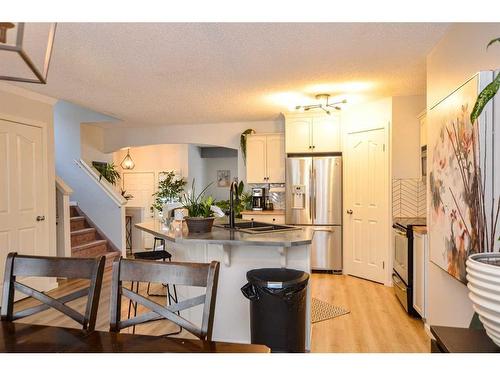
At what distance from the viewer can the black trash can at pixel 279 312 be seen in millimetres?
2217

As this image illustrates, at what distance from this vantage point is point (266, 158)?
5.36 meters

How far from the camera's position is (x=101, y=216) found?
5777mm

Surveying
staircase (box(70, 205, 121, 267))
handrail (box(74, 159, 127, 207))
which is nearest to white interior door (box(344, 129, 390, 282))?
staircase (box(70, 205, 121, 267))

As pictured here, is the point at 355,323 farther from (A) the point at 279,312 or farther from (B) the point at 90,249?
(B) the point at 90,249

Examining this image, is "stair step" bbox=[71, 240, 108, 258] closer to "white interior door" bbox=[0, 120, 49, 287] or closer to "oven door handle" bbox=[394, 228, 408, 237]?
"white interior door" bbox=[0, 120, 49, 287]

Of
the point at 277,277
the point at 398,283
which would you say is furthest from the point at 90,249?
the point at 398,283

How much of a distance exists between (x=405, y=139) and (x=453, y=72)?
6.14ft

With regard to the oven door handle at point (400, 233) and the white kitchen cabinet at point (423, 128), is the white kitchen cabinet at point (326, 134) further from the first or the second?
the oven door handle at point (400, 233)

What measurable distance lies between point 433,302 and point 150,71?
3.24 metres

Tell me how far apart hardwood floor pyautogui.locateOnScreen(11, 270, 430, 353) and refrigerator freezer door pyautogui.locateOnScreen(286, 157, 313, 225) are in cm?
104

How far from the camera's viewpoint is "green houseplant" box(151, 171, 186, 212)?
7801 millimetres

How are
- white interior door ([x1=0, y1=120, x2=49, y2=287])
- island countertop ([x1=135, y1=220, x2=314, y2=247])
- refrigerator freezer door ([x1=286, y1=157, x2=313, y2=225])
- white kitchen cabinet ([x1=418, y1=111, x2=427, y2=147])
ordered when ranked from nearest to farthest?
island countertop ([x1=135, y1=220, x2=314, y2=247])
white interior door ([x1=0, y1=120, x2=49, y2=287])
white kitchen cabinet ([x1=418, y1=111, x2=427, y2=147])
refrigerator freezer door ([x1=286, y1=157, x2=313, y2=225])

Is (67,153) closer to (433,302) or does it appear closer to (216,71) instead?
(216,71)
